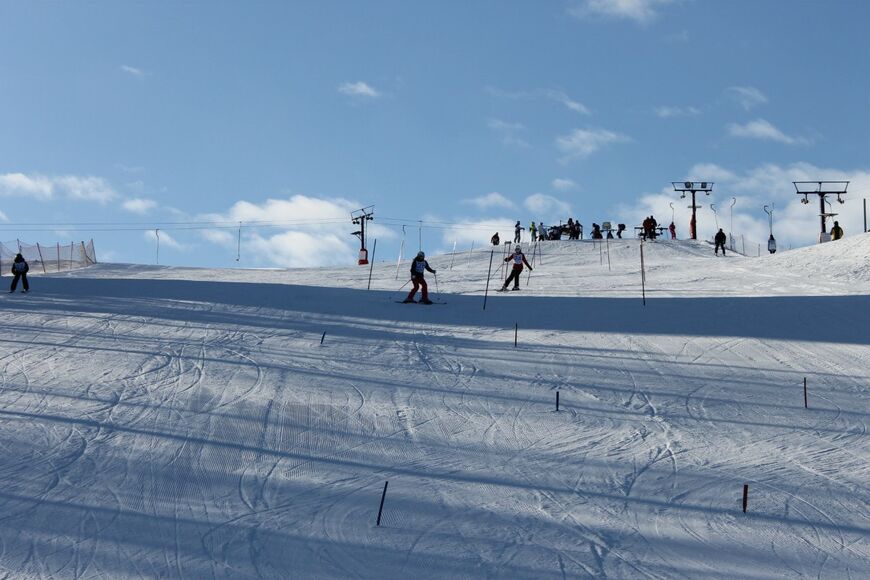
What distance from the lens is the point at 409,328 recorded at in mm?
24703

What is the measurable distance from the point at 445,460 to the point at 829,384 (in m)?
7.77

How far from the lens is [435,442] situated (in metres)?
15.5

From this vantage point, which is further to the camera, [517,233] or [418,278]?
[517,233]

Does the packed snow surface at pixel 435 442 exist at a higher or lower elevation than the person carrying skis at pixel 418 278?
lower

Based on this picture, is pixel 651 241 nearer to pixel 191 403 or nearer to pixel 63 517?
pixel 191 403

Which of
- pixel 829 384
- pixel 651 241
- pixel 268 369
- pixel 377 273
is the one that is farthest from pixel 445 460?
pixel 651 241

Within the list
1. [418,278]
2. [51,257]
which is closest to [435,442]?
[418,278]

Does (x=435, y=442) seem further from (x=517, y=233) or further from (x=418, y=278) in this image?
(x=517, y=233)

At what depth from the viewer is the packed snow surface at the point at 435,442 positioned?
1184 centimetres

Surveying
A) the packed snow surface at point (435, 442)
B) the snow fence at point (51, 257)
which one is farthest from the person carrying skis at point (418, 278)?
the snow fence at point (51, 257)

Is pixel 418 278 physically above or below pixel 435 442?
above

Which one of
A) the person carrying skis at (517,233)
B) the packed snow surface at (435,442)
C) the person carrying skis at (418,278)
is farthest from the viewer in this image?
the person carrying skis at (517,233)

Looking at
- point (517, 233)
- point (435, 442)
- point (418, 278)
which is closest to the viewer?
point (435, 442)

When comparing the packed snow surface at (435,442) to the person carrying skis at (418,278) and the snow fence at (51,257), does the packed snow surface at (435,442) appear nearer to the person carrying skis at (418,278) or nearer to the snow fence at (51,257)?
the person carrying skis at (418,278)
